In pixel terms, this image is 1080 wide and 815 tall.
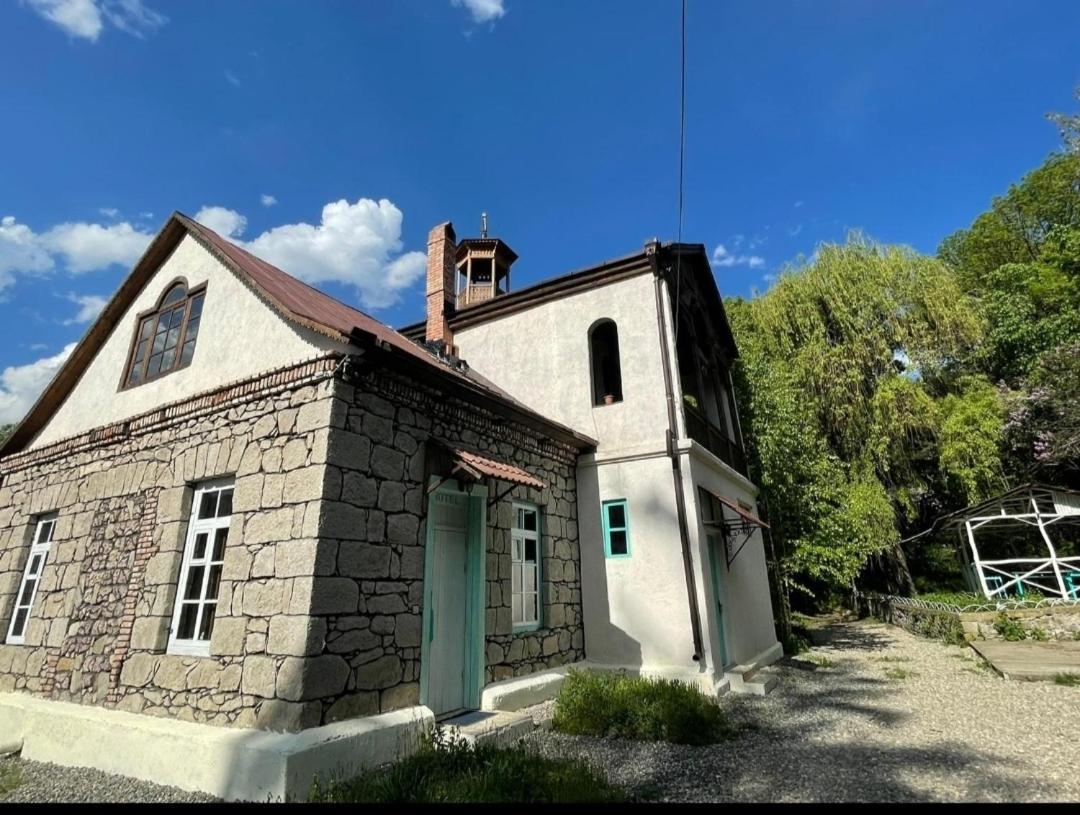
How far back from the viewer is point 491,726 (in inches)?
212

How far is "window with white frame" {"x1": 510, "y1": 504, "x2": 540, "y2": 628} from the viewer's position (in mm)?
7079

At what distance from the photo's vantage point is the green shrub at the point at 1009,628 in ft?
37.6

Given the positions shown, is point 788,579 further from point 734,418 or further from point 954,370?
point 954,370

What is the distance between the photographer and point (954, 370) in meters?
17.0

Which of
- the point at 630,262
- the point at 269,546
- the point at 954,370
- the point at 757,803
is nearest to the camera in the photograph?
the point at 757,803

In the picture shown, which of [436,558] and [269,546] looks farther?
[436,558]

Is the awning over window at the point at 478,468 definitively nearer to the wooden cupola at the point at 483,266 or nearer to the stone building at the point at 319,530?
the stone building at the point at 319,530

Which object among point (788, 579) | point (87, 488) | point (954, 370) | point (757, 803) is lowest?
point (757, 803)

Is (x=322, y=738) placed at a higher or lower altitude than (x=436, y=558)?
lower

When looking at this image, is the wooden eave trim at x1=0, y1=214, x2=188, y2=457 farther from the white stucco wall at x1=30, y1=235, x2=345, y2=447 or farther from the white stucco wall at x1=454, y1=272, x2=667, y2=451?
the white stucco wall at x1=454, y1=272, x2=667, y2=451

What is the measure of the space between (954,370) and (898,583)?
7272 mm

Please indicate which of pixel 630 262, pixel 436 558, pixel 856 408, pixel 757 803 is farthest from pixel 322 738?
pixel 856 408

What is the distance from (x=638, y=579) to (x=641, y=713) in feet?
7.78

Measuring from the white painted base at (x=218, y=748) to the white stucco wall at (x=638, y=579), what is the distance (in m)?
3.76
